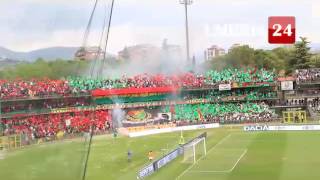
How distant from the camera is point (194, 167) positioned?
30406 mm

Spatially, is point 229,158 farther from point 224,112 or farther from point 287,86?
point 287,86

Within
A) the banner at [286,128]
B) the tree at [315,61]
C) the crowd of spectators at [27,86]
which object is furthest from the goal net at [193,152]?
the tree at [315,61]

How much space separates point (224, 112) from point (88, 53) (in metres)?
60.5

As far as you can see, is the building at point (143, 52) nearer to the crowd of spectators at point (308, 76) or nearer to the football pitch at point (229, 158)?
the football pitch at point (229, 158)

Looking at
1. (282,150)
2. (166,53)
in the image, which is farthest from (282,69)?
(282,150)

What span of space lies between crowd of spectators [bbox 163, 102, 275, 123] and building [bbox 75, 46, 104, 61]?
5690 cm

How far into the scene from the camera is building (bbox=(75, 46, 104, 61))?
16.7 ft

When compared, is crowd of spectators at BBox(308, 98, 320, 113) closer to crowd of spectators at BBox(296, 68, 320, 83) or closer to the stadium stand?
the stadium stand

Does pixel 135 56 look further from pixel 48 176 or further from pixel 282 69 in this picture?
pixel 48 176

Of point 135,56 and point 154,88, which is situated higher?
point 135,56

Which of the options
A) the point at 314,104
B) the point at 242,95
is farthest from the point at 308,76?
the point at 242,95

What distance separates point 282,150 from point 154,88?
29376 mm

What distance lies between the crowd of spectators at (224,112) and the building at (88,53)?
187ft

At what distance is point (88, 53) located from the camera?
17.1 ft
